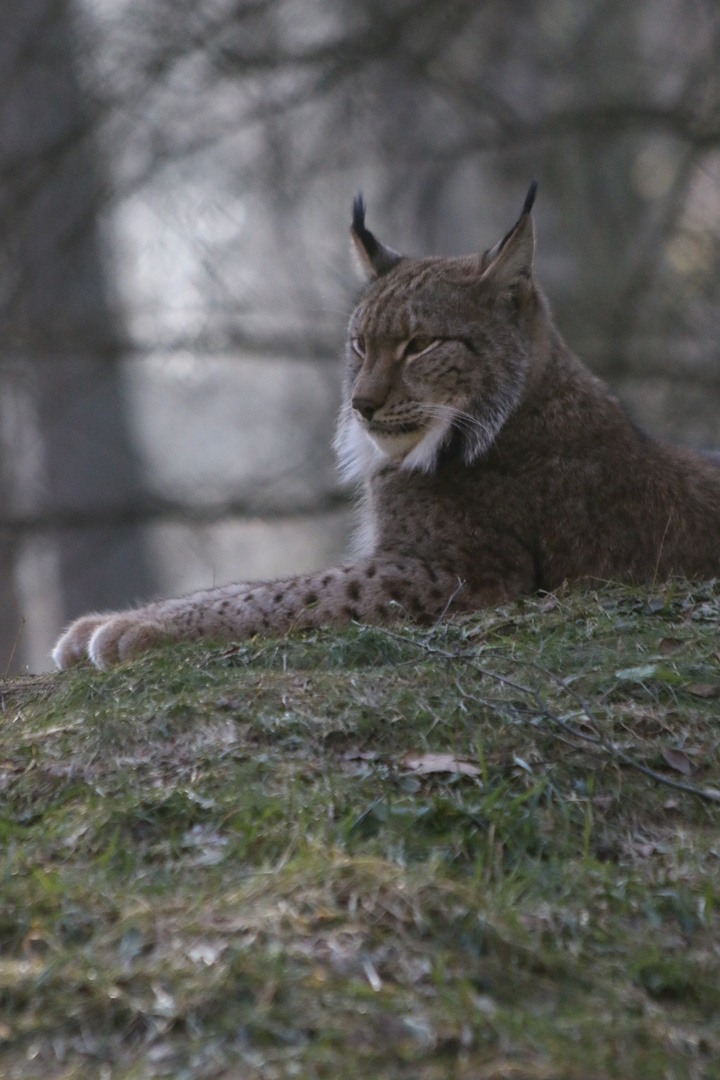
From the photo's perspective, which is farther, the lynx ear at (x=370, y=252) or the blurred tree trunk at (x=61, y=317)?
the blurred tree trunk at (x=61, y=317)

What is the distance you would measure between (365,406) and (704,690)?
1.72 m

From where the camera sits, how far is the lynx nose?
13.7 ft

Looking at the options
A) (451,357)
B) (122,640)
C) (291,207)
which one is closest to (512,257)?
(451,357)

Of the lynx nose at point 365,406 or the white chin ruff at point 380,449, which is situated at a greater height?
the lynx nose at point 365,406

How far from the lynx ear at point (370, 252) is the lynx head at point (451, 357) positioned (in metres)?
0.36

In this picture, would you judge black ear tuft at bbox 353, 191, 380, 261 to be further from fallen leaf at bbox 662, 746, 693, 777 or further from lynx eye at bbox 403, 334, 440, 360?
fallen leaf at bbox 662, 746, 693, 777

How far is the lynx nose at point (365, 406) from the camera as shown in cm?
417

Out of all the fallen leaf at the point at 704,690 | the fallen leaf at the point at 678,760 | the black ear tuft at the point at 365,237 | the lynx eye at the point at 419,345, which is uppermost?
the black ear tuft at the point at 365,237

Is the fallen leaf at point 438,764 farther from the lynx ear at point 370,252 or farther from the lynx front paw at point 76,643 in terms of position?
the lynx ear at point 370,252

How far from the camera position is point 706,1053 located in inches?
64.1

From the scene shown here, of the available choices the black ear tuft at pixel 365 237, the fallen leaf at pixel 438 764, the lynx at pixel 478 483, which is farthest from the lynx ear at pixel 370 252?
the fallen leaf at pixel 438 764

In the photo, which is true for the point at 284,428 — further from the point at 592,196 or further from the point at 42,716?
the point at 42,716

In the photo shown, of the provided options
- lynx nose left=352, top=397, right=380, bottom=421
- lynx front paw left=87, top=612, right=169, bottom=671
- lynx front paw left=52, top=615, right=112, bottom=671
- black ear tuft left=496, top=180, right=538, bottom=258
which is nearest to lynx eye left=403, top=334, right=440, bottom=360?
lynx nose left=352, top=397, right=380, bottom=421

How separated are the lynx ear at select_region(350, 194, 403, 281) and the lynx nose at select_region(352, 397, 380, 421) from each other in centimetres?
67
